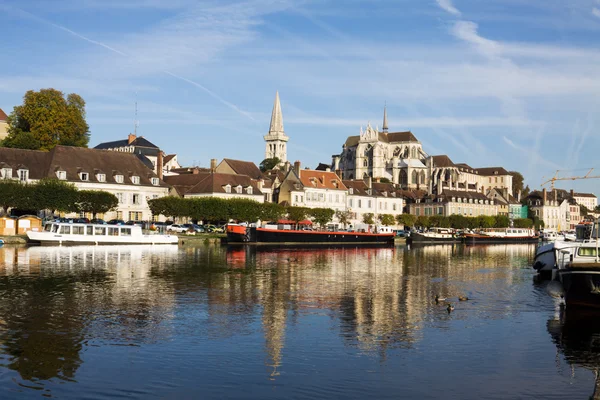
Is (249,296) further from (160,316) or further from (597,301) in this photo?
(597,301)

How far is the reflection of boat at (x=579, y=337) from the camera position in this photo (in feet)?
60.2

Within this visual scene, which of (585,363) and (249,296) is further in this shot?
(249,296)

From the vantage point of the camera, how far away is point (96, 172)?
3162 inches

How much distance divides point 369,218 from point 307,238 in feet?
123

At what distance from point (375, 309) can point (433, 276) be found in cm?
1578

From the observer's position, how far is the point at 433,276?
135 ft

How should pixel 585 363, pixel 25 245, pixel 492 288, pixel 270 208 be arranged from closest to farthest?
pixel 585 363 → pixel 492 288 → pixel 25 245 → pixel 270 208

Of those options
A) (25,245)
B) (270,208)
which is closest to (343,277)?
(25,245)

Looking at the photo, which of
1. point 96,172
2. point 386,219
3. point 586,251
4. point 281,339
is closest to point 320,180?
point 386,219

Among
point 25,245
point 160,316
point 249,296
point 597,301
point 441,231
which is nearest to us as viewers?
point 160,316

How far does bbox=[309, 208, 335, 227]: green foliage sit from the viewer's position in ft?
321

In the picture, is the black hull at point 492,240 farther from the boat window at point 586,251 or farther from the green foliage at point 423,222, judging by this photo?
the boat window at point 586,251

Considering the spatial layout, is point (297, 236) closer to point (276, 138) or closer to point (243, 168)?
point (243, 168)

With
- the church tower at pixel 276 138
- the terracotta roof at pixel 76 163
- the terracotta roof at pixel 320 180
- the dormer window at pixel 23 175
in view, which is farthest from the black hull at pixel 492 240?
the church tower at pixel 276 138
